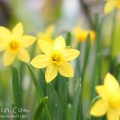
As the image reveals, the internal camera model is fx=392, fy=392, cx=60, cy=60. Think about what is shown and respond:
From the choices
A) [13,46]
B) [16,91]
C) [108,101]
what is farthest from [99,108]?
[13,46]

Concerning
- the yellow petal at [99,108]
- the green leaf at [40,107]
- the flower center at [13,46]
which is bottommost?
the yellow petal at [99,108]

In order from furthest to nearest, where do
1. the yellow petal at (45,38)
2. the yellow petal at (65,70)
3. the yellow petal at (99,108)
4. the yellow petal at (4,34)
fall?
the yellow petal at (45,38)
the yellow petal at (4,34)
the yellow petal at (65,70)
the yellow petal at (99,108)

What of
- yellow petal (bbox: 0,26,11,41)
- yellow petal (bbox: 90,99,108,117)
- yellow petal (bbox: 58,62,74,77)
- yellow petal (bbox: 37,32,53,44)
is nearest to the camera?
yellow petal (bbox: 90,99,108,117)

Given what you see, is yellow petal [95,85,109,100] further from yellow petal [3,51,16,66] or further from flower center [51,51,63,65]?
yellow petal [3,51,16,66]

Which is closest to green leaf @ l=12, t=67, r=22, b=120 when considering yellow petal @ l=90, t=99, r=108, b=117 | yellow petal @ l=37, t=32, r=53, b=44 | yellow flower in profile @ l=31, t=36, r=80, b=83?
yellow flower in profile @ l=31, t=36, r=80, b=83

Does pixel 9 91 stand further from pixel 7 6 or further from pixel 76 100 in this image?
pixel 7 6

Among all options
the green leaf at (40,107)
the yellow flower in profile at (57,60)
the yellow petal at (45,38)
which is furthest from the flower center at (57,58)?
the yellow petal at (45,38)

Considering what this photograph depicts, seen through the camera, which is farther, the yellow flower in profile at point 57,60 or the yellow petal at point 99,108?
the yellow flower in profile at point 57,60

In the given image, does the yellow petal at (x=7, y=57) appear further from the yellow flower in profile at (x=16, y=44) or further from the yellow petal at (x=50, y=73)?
the yellow petal at (x=50, y=73)

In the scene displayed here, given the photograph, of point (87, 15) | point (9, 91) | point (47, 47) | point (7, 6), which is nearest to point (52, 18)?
point (7, 6)
